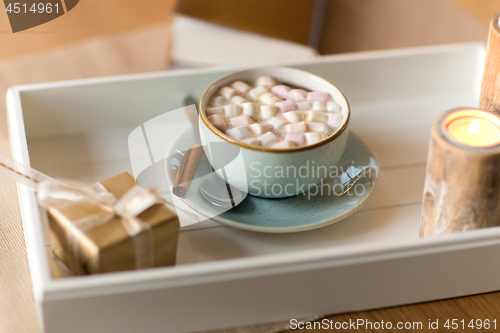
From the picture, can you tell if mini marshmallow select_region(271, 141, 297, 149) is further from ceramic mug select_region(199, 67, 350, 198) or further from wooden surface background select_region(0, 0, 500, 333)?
wooden surface background select_region(0, 0, 500, 333)

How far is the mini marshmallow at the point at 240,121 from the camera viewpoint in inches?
24.0

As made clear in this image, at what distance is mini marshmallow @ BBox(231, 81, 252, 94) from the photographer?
2.21 ft

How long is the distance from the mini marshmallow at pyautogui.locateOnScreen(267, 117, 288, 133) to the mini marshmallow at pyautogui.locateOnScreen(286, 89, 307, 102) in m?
0.06

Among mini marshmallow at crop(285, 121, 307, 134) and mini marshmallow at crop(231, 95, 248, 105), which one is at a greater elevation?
mini marshmallow at crop(231, 95, 248, 105)

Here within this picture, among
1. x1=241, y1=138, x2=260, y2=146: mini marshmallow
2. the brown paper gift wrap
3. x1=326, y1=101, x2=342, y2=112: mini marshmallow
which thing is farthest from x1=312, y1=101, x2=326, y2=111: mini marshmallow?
the brown paper gift wrap

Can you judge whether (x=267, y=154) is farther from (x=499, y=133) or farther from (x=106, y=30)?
(x=106, y=30)

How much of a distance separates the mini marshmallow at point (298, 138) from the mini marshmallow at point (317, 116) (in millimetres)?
43

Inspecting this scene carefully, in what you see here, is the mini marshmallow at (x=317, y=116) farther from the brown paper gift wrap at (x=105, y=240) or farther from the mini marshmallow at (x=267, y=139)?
the brown paper gift wrap at (x=105, y=240)

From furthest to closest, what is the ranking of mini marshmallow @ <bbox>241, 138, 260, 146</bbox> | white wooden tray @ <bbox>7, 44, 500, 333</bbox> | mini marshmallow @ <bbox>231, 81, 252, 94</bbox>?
1. mini marshmallow @ <bbox>231, 81, 252, 94</bbox>
2. mini marshmallow @ <bbox>241, 138, 260, 146</bbox>
3. white wooden tray @ <bbox>7, 44, 500, 333</bbox>

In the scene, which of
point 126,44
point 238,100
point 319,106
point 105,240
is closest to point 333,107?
point 319,106

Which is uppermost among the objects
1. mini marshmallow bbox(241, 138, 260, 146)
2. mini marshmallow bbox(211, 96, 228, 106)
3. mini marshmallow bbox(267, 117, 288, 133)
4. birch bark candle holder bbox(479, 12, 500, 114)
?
birch bark candle holder bbox(479, 12, 500, 114)

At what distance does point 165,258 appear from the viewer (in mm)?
519

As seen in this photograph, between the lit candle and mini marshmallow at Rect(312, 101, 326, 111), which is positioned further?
mini marshmallow at Rect(312, 101, 326, 111)

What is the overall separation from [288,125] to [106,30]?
3.14 feet
